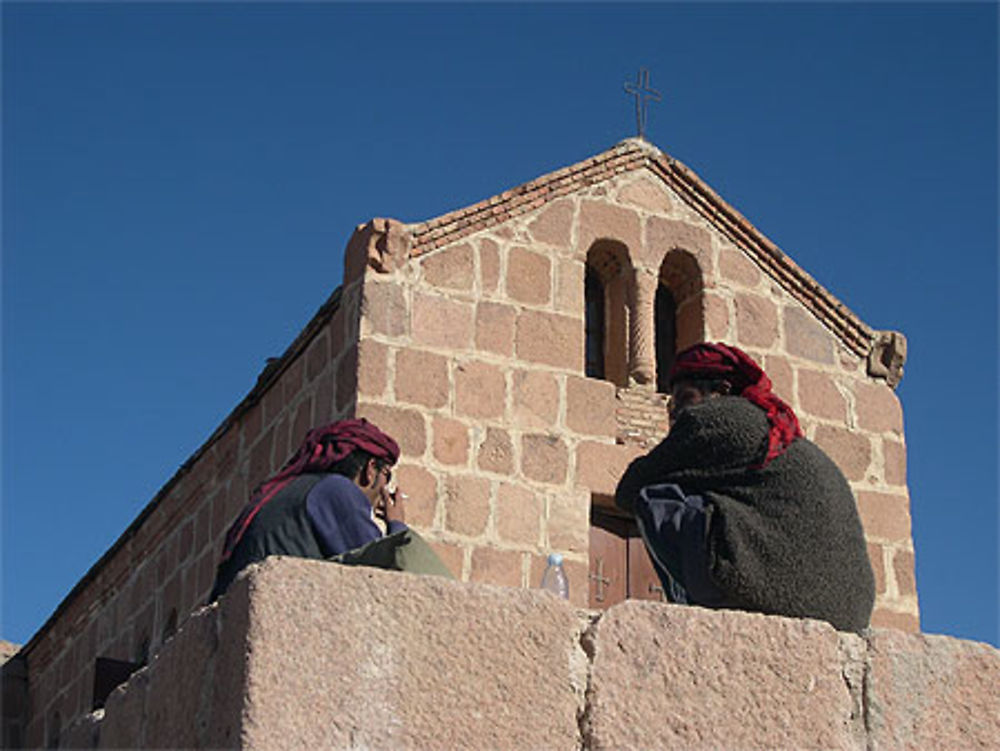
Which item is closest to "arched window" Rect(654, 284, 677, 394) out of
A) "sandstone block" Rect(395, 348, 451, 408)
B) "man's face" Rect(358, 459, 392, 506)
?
"sandstone block" Rect(395, 348, 451, 408)

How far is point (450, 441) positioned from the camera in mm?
11367

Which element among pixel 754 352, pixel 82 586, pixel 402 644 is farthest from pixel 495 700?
pixel 82 586

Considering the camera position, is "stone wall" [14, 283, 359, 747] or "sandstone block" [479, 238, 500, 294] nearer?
"stone wall" [14, 283, 359, 747]

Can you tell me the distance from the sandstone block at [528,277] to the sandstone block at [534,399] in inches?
20.1

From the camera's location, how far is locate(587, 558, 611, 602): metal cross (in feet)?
37.5

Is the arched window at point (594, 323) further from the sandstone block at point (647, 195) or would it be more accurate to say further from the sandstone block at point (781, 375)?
the sandstone block at point (781, 375)

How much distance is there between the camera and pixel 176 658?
15.7 ft

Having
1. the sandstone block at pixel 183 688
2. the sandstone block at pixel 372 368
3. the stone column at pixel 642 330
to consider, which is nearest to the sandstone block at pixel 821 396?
the stone column at pixel 642 330

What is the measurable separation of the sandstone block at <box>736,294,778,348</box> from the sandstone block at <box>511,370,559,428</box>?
1451 millimetres

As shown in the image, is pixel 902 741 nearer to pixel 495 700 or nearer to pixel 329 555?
pixel 495 700

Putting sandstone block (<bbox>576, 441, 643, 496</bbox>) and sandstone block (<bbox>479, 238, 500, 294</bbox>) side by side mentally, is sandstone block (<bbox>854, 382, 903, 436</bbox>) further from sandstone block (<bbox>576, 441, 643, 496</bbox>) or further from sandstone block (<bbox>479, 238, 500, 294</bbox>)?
sandstone block (<bbox>479, 238, 500, 294</bbox>)

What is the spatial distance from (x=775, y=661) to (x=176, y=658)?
1.50 meters

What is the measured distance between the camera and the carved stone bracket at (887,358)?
12.9m

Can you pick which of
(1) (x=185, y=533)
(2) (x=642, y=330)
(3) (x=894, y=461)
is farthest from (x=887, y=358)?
(1) (x=185, y=533)
